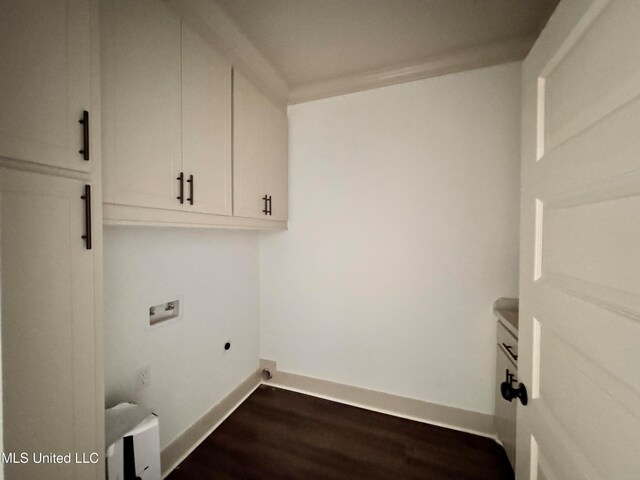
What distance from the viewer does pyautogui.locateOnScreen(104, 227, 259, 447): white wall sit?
1.19 meters

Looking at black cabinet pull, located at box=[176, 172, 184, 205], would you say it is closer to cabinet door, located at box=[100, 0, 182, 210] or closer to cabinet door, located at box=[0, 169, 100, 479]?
cabinet door, located at box=[100, 0, 182, 210]

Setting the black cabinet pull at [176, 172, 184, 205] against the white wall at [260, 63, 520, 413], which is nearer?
the black cabinet pull at [176, 172, 184, 205]

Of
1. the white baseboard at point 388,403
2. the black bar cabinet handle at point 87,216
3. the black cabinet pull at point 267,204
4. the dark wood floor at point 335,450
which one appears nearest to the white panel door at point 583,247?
the dark wood floor at point 335,450

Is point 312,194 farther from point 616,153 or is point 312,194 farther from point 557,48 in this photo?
point 616,153

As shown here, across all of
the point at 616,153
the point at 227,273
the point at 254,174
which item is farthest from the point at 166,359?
the point at 616,153

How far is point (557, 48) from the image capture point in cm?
70

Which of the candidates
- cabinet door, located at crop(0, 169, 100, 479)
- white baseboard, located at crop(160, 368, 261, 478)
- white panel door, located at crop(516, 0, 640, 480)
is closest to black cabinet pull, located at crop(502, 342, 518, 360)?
white panel door, located at crop(516, 0, 640, 480)

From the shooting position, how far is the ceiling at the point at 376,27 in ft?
4.17

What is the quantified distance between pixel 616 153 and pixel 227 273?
1975mm

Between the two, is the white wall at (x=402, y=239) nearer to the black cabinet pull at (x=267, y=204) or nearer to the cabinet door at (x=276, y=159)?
the cabinet door at (x=276, y=159)

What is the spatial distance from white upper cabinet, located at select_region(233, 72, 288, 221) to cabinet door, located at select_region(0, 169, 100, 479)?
82 centimetres

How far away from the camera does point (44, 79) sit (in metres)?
0.64

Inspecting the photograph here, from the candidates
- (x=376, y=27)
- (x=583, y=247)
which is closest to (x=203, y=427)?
(x=583, y=247)

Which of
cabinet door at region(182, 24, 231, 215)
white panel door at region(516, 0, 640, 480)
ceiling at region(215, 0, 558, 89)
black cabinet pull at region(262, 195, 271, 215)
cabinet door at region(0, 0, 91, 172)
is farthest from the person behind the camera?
black cabinet pull at region(262, 195, 271, 215)
